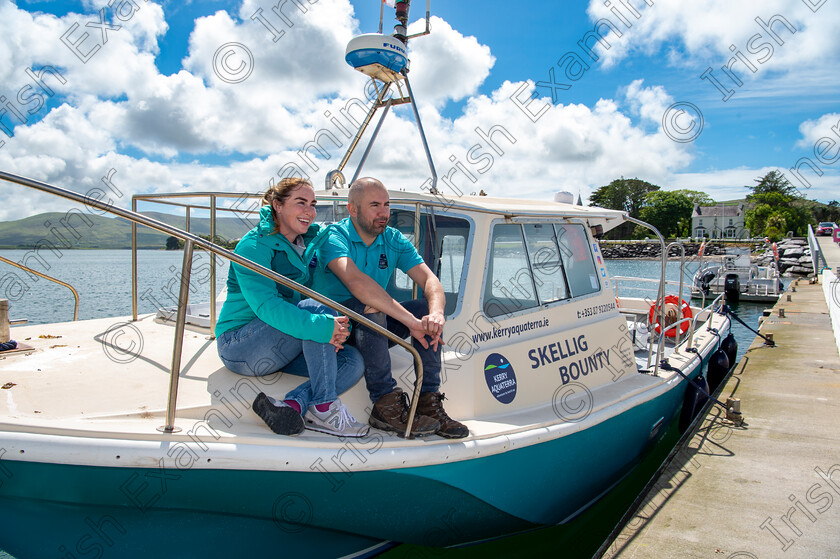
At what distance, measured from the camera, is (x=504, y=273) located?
3764 mm

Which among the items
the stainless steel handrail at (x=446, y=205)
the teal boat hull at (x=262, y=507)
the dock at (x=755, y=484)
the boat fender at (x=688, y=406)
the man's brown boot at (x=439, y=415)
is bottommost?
the dock at (x=755, y=484)

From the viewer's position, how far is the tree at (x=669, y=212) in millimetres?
92613

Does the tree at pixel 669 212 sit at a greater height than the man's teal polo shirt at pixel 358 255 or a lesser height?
greater

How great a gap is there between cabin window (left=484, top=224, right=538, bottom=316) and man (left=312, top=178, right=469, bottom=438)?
65cm

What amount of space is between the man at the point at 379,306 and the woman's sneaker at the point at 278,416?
46cm

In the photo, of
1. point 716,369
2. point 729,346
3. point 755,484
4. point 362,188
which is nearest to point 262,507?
point 362,188

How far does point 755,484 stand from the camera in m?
4.53

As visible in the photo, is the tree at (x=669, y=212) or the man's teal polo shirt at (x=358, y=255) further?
the tree at (x=669, y=212)

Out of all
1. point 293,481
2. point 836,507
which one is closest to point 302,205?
point 293,481

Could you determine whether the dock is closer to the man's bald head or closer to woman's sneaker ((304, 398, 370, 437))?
woman's sneaker ((304, 398, 370, 437))

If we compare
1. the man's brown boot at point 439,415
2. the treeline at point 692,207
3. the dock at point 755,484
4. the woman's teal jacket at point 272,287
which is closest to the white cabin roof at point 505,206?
the woman's teal jacket at point 272,287

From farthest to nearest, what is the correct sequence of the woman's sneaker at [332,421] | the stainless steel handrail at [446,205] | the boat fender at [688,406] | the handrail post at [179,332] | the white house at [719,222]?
the white house at [719,222], the boat fender at [688,406], the stainless steel handrail at [446,205], the woman's sneaker at [332,421], the handrail post at [179,332]

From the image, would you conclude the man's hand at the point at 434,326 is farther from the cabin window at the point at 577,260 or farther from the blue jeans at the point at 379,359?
the cabin window at the point at 577,260

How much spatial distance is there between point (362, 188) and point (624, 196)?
10570 cm
